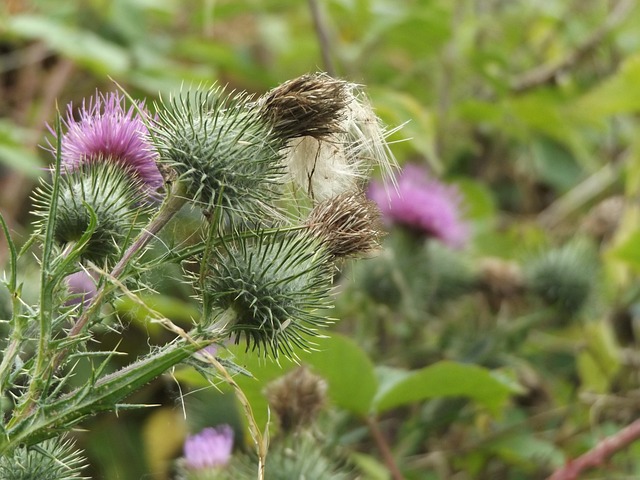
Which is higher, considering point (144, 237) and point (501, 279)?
point (144, 237)

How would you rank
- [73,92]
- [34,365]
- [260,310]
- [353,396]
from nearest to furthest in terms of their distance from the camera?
[34,365]
[260,310]
[353,396]
[73,92]

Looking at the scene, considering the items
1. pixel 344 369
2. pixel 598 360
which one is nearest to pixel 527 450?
pixel 598 360

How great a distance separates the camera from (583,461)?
2664 mm

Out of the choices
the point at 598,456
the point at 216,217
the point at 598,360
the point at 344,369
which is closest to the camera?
the point at 216,217

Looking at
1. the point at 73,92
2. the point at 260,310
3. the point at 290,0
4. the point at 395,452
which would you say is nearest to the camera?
the point at 260,310

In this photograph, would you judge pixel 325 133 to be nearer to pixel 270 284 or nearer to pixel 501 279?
pixel 270 284

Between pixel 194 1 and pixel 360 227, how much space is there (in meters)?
3.75

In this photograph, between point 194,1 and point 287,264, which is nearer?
point 287,264

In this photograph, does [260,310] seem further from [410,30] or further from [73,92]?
[73,92]

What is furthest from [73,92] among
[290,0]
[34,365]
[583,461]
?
[34,365]

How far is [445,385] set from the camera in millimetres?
2744

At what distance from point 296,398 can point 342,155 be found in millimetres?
643

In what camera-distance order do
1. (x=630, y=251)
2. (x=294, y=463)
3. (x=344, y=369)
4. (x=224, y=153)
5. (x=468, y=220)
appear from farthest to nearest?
(x=468, y=220)
(x=630, y=251)
(x=344, y=369)
(x=294, y=463)
(x=224, y=153)

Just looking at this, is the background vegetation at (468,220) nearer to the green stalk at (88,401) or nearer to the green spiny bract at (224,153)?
the green spiny bract at (224,153)
